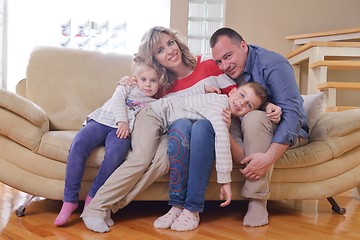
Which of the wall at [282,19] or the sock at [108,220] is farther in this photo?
the wall at [282,19]

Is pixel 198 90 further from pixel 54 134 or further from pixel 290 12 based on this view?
pixel 290 12

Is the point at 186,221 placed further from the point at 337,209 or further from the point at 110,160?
the point at 337,209

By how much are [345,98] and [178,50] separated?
276cm

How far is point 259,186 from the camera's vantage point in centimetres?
167

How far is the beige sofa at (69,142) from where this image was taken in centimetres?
173

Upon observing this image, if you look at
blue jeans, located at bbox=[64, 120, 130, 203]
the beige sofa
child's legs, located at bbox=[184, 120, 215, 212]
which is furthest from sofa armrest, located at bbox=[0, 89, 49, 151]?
child's legs, located at bbox=[184, 120, 215, 212]

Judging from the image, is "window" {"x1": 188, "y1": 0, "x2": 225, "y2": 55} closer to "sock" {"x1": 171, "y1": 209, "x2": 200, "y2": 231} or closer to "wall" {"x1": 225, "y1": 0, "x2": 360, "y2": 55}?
"wall" {"x1": 225, "y1": 0, "x2": 360, "y2": 55}

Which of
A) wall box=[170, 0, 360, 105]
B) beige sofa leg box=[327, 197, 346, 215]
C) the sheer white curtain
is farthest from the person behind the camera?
wall box=[170, 0, 360, 105]

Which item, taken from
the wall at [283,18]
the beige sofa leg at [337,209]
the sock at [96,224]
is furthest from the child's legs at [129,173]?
the wall at [283,18]

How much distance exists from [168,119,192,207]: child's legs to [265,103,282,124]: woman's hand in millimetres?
331

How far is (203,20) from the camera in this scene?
4.07 meters

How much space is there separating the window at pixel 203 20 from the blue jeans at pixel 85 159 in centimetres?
255

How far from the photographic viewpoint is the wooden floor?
1.51 metres

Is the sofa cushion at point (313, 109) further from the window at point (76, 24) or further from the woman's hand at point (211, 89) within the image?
the window at point (76, 24)
